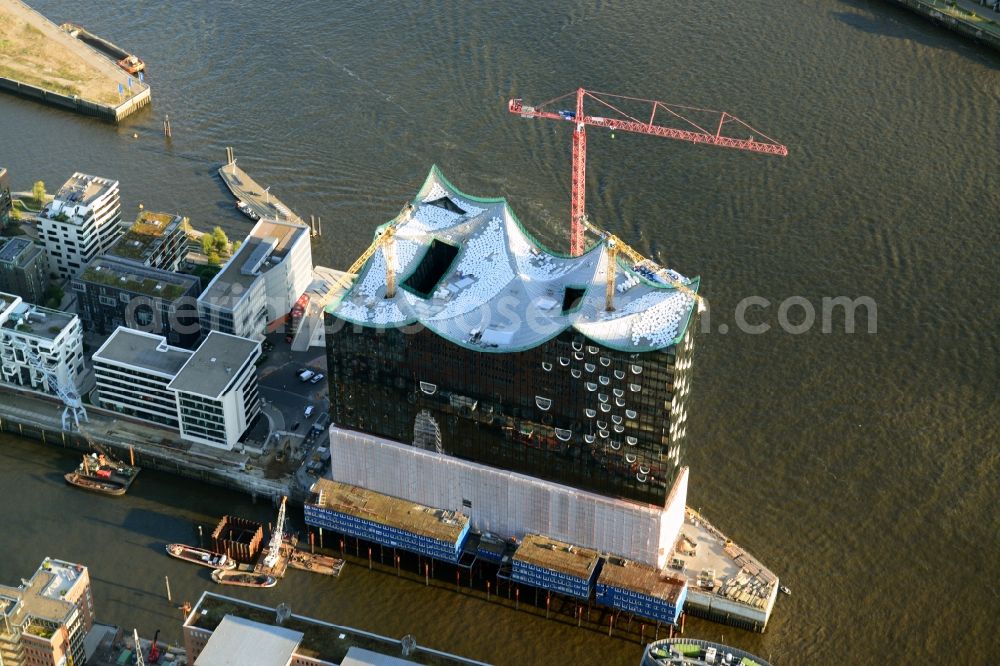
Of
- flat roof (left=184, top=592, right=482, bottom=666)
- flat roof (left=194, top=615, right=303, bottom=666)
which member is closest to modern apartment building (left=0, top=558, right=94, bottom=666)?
flat roof (left=184, top=592, right=482, bottom=666)

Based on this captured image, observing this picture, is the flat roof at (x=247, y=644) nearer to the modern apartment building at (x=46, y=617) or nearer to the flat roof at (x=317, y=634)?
the flat roof at (x=317, y=634)

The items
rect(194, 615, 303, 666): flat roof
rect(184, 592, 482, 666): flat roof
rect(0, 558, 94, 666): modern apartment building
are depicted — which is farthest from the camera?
rect(0, 558, 94, 666): modern apartment building

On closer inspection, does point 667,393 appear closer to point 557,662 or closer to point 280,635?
point 557,662

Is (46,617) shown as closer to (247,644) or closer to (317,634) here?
(247,644)

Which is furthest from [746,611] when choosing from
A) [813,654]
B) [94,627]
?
[94,627]

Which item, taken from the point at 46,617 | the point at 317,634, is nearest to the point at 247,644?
the point at 317,634

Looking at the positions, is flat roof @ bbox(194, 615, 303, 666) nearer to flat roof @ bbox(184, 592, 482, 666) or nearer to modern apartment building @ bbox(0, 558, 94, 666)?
flat roof @ bbox(184, 592, 482, 666)

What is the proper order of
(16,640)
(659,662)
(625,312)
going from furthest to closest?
(625,312) < (16,640) < (659,662)
